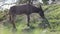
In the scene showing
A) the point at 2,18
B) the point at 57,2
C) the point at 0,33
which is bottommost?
the point at 0,33

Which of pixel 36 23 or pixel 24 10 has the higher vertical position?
pixel 24 10

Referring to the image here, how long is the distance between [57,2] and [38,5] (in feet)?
0.73

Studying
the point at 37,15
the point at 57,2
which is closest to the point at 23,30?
the point at 37,15

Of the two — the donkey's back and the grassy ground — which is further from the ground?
the donkey's back

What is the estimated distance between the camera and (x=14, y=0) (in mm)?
2586

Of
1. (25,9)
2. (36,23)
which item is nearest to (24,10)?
(25,9)

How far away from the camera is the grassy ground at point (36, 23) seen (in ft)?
7.98

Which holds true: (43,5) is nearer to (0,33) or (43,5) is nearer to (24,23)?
(24,23)

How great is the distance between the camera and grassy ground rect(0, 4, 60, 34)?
7.98 feet

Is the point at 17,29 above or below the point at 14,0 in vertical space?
below

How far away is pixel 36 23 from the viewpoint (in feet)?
8.13

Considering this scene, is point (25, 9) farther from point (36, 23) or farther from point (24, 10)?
point (36, 23)

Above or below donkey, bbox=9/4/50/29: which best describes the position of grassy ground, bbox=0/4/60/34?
below

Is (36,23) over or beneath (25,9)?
beneath
